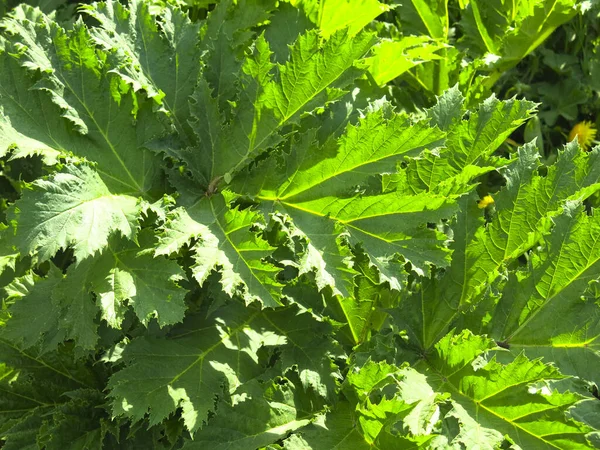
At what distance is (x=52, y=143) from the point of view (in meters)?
1.55

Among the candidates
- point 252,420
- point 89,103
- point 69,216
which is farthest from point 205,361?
point 89,103

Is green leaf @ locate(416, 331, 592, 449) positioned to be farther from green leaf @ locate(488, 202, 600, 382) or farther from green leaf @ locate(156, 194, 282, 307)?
green leaf @ locate(156, 194, 282, 307)

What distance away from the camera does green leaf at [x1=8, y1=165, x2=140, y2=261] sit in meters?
1.34

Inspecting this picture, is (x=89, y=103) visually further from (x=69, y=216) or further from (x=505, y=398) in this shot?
(x=505, y=398)

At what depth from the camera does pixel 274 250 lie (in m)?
1.49

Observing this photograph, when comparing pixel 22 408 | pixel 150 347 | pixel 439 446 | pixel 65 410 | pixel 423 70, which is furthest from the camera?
pixel 423 70

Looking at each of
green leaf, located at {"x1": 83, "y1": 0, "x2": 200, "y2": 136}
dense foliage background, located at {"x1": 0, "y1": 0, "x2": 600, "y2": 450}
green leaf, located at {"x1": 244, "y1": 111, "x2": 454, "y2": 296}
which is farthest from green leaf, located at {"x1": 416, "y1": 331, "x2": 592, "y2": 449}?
green leaf, located at {"x1": 83, "y1": 0, "x2": 200, "y2": 136}

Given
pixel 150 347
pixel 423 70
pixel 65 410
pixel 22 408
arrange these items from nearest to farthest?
1. pixel 150 347
2. pixel 65 410
3. pixel 22 408
4. pixel 423 70

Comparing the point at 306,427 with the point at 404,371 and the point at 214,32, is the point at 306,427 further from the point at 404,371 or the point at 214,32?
the point at 214,32

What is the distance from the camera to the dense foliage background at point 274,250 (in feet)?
4.85

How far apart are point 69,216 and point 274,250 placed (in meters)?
0.44

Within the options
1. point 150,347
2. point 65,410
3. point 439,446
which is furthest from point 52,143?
point 439,446

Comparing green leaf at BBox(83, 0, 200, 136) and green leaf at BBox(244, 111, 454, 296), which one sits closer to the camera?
green leaf at BBox(244, 111, 454, 296)

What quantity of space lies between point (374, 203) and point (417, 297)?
337mm
